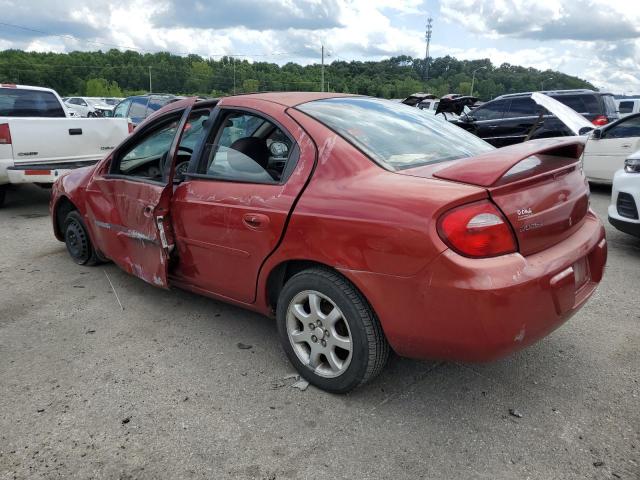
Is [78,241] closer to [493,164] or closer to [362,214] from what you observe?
[362,214]

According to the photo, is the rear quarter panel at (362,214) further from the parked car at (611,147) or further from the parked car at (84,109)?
the parked car at (84,109)

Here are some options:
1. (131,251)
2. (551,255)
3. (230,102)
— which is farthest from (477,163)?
(131,251)

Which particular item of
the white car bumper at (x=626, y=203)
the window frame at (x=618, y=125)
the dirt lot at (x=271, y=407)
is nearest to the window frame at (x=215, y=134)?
the dirt lot at (x=271, y=407)

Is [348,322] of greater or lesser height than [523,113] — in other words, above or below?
below

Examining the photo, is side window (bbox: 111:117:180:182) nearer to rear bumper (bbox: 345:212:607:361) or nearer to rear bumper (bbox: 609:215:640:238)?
rear bumper (bbox: 345:212:607:361)

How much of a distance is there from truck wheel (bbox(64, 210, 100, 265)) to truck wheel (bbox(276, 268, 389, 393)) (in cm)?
267

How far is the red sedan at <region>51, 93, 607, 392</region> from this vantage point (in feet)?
6.98

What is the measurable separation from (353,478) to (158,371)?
1.39 m

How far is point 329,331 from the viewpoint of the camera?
101 inches

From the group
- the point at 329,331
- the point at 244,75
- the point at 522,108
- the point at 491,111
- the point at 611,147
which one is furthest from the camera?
the point at 244,75

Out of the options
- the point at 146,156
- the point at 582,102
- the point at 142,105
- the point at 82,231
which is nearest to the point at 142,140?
the point at 146,156

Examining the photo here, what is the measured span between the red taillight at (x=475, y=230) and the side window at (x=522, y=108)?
9785 millimetres

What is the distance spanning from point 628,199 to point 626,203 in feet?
0.17

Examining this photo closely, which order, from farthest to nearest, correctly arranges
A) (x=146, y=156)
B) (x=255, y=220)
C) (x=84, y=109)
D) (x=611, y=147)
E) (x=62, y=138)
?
(x=84, y=109) < (x=611, y=147) < (x=62, y=138) < (x=146, y=156) < (x=255, y=220)
